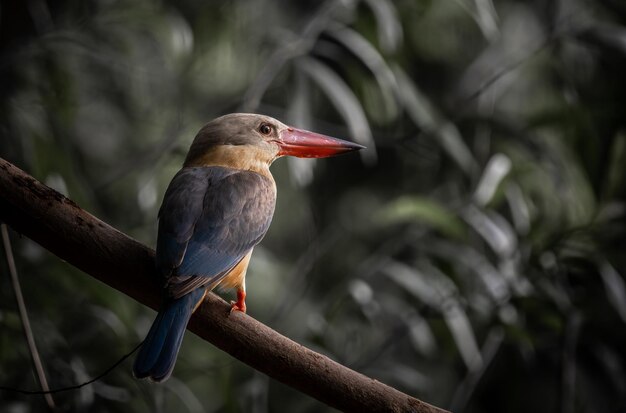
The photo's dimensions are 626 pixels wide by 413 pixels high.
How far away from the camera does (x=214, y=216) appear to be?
6.74ft

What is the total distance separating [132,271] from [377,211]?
1837 mm

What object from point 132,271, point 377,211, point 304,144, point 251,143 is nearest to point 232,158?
point 251,143

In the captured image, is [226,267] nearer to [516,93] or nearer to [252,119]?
[252,119]

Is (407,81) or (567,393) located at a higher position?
(407,81)

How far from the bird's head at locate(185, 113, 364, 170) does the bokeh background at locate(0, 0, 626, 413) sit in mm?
484

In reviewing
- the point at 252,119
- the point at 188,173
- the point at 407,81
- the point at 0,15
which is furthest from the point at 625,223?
the point at 0,15

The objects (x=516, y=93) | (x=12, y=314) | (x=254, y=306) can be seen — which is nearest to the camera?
(x=12, y=314)

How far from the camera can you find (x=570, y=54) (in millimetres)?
3854

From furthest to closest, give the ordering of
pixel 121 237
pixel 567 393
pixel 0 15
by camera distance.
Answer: pixel 0 15, pixel 567 393, pixel 121 237

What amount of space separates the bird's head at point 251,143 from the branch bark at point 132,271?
0.63m

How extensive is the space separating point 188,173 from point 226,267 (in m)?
0.32

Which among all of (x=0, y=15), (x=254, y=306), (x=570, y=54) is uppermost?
(x=570, y=54)

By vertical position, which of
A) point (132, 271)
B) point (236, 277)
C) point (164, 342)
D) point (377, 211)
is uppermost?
point (132, 271)

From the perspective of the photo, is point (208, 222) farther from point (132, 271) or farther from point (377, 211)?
point (377, 211)
